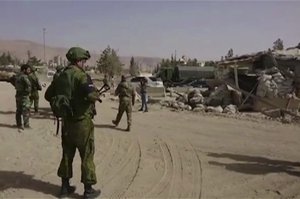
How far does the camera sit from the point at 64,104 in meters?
Answer: 5.93

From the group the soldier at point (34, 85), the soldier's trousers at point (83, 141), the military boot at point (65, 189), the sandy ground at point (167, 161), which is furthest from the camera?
the soldier at point (34, 85)

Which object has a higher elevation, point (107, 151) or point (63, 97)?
point (63, 97)

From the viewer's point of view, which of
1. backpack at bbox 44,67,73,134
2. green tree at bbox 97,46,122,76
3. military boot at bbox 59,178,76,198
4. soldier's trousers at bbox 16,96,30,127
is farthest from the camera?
green tree at bbox 97,46,122,76

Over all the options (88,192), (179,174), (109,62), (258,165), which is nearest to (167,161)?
(179,174)

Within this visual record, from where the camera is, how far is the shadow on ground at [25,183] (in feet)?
21.5

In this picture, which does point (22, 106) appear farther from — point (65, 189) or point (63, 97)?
point (63, 97)

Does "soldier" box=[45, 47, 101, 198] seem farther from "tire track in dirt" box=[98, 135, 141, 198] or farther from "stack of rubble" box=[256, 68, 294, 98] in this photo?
"stack of rubble" box=[256, 68, 294, 98]

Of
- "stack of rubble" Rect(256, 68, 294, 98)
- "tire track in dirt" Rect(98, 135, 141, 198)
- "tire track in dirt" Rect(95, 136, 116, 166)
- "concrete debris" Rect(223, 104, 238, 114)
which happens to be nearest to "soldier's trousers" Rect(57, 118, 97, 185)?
"tire track in dirt" Rect(98, 135, 141, 198)

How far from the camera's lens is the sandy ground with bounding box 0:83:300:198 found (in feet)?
22.1

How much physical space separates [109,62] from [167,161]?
174 feet

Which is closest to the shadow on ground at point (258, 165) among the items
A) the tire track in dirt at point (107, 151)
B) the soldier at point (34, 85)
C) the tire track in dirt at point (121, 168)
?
the tire track in dirt at point (121, 168)

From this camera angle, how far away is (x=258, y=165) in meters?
8.46

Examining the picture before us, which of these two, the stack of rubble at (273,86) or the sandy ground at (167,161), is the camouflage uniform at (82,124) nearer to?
the sandy ground at (167,161)

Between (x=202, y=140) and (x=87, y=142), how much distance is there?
5.80 meters
